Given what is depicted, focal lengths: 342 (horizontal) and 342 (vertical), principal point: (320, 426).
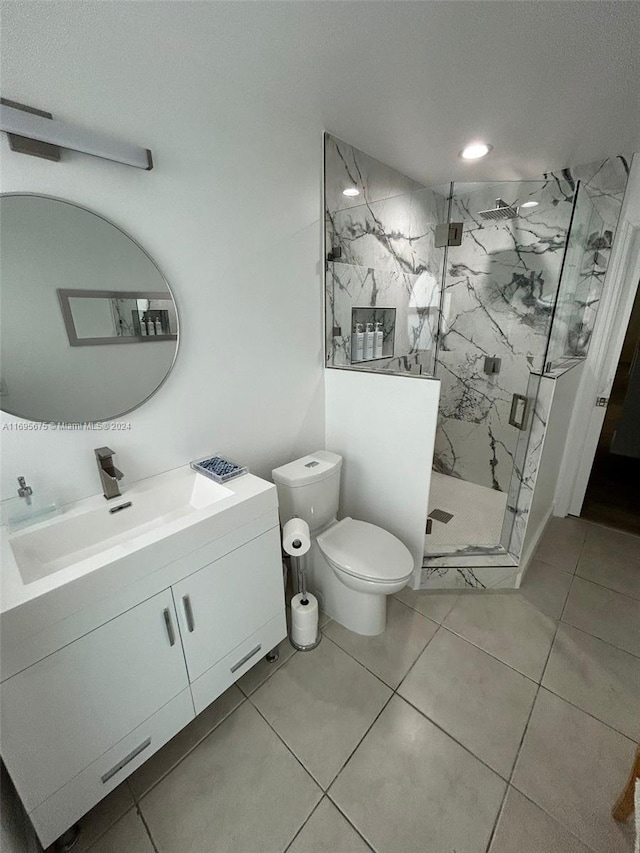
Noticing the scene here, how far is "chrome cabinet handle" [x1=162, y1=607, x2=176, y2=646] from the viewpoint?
1055 mm

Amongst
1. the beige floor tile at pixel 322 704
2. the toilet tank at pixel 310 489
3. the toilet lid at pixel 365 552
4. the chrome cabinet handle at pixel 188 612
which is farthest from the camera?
the toilet tank at pixel 310 489

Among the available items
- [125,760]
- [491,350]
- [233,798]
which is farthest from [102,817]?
[491,350]

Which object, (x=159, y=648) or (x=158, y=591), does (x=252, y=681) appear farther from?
(x=158, y=591)

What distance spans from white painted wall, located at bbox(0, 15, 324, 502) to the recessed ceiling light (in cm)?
85

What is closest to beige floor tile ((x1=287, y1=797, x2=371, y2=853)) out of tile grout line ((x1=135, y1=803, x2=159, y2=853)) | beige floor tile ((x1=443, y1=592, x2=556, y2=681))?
tile grout line ((x1=135, y1=803, x2=159, y2=853))

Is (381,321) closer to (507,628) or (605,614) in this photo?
(507,628)

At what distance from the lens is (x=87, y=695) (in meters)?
0.93

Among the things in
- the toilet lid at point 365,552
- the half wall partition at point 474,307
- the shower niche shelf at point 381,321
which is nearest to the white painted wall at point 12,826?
the toilet lid at point 365,552

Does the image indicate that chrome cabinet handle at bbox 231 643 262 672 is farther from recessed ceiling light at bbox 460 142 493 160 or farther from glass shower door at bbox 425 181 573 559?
recessed ceiling light at bbox 460 142 493 160

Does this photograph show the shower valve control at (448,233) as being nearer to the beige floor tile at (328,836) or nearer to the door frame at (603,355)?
the door frame at (603,355)

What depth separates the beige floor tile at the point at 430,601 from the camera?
1791mm

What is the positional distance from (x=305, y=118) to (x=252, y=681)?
2.51 meters

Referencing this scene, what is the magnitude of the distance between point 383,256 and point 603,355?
1609 millimetres

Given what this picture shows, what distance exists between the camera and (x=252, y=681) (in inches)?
57.9
